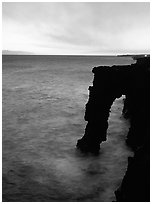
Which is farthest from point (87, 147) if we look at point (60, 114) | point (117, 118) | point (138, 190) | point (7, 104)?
point (7, 104)

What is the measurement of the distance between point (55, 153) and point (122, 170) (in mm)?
4190

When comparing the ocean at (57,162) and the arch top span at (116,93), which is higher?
the arch top span at (116,93)

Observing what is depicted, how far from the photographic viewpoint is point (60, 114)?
25.3m

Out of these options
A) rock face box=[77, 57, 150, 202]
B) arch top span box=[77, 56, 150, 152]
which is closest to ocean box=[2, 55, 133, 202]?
rock face box=[77, 57, 150, 202]

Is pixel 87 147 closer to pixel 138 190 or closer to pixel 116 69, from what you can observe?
pixel 116 69

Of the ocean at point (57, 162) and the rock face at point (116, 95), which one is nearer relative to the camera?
the ocean at point (57, 162)

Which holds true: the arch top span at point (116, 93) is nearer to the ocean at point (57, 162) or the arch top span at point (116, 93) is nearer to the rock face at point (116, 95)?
the rock face at point (116, 95)

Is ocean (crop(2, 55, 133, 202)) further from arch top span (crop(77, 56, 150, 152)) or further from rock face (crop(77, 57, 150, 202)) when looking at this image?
arch top span (crop(77, 56, 150, 152))

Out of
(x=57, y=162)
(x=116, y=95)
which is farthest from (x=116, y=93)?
(x=57, y=162)

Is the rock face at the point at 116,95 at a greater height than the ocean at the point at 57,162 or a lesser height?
greater

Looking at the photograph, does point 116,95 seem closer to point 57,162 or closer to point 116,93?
point 116,93

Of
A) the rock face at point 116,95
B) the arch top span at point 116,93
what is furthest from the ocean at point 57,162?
the arch top span at point 116,93

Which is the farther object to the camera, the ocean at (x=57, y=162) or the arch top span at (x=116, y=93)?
the arch top span at (x=116, y=93)

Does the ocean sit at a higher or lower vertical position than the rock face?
lower
